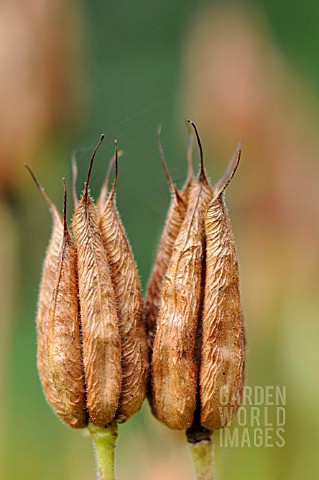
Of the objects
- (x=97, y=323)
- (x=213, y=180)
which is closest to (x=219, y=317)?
(x=97, y=323)

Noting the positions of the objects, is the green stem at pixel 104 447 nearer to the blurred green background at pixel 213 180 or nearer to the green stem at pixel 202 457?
the green stem at pixel 202 457

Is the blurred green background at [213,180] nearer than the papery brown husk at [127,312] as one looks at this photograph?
No

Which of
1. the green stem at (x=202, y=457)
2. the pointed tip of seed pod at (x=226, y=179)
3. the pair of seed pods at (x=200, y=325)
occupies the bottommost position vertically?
the green stem at (x=202, y=457)

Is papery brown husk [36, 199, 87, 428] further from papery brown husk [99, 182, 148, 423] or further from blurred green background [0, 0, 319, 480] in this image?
blurred green background [0, 0, 319, 480]

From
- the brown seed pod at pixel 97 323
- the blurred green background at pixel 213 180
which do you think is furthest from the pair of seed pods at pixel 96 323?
the blurred green background at pixel 213 180

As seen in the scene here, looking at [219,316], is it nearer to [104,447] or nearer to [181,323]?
[181,323]

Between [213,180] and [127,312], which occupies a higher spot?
[213,180]
